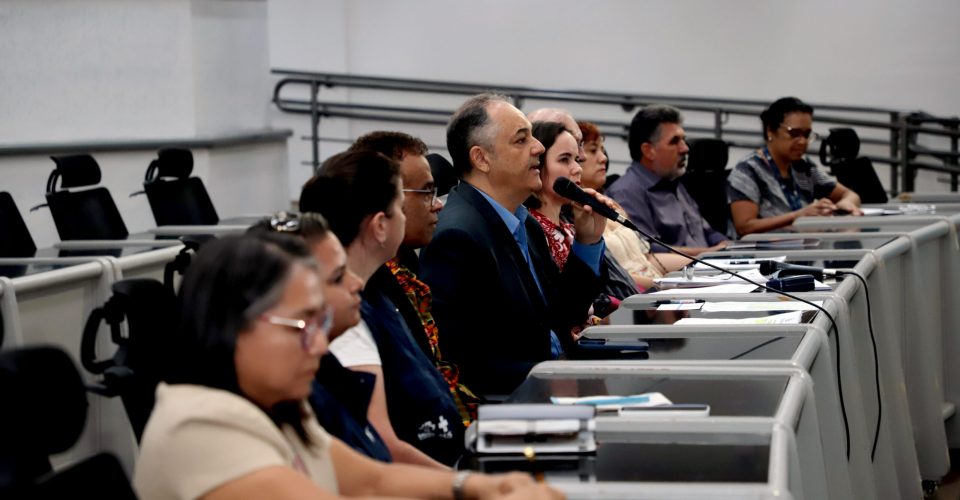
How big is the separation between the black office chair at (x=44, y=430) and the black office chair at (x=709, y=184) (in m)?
4.85

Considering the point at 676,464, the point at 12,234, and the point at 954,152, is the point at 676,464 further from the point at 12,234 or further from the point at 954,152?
the point at 954,152

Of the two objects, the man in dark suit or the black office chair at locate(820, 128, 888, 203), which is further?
the black office chair at locate(820, 128, 888, 203)

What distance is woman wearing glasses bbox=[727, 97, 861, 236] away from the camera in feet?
18.1

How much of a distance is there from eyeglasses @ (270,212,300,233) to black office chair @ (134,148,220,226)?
3.90 metres

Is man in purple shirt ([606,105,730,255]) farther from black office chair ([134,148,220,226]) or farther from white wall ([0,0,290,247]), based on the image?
white wall ([0,0,290,247])

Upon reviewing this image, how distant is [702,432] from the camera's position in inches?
76.1

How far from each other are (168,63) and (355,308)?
5.60 meters

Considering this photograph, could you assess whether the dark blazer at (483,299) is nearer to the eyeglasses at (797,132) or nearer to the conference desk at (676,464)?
the conference desk at (676,464)

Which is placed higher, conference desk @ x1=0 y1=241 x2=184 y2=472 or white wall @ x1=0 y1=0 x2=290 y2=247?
white wall @ x1=0 y1=0 x2=290 y2=247

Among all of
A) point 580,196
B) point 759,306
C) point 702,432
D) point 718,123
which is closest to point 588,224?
point 580,196

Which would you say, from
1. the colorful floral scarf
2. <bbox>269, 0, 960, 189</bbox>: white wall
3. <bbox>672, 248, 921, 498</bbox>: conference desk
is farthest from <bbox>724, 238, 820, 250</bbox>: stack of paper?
<bbox>269, 0, 960, 189</bbox>: white wall

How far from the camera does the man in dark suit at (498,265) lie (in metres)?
2.83

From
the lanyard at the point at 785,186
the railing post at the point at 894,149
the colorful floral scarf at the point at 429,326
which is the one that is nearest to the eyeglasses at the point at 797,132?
the lanyard at the point at 785,186

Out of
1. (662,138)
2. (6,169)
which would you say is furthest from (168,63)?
(662,138)
